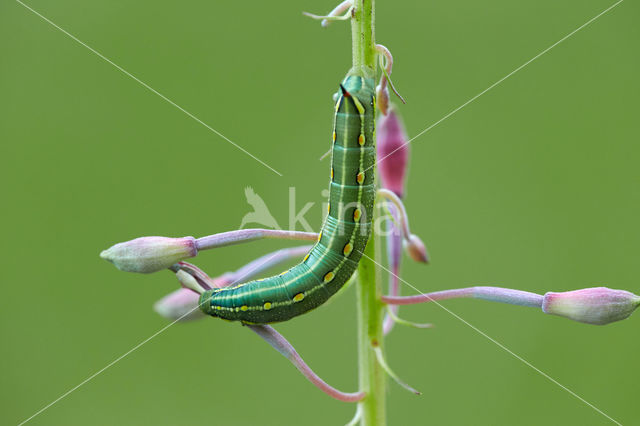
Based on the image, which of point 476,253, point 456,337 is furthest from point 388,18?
point 456,337

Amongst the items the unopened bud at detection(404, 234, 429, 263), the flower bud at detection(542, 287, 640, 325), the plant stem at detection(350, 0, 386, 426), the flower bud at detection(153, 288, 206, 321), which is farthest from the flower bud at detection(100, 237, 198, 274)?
the flower bud at detection(542, 287, 640, 325)

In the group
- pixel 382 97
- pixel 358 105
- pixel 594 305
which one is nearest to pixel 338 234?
pixel 358 105

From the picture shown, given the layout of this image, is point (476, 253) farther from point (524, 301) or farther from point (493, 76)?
point (524, 301)

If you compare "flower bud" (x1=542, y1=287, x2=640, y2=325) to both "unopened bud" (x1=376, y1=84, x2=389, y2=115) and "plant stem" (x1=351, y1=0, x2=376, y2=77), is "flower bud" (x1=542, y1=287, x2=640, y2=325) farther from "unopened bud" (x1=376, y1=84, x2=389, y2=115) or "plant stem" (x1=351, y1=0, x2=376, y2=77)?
"plant stem" (x1=351, y1=0, x2=376, y2=77)

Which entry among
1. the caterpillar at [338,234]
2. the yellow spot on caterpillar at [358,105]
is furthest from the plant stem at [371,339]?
the yellow spot on caterpillar at [358,105]

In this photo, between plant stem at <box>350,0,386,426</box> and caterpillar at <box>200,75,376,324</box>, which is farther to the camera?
plant stem at <box>350,0,386,426</box>
